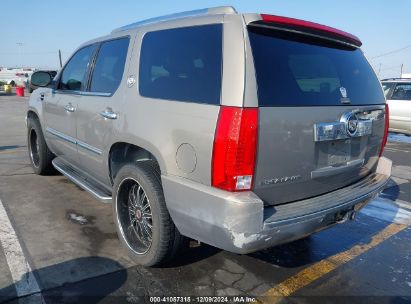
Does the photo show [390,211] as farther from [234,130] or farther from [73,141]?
[73,141]

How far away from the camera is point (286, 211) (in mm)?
2559

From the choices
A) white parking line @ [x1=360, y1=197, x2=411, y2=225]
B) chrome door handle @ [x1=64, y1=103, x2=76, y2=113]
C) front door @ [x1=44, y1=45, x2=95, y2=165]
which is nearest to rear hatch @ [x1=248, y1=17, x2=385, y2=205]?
white parking line @ [x1=360, y1=197, x2=411, y2=225]

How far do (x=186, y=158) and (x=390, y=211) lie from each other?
3.42m

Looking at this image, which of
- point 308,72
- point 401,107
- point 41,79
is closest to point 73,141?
point 41,79

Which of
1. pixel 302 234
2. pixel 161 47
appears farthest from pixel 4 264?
pixel 302 234

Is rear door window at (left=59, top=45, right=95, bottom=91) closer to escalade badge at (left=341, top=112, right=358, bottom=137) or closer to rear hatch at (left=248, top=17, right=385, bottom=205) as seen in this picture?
rear hatch at (left=248, top=17, right=385, bottom=205)

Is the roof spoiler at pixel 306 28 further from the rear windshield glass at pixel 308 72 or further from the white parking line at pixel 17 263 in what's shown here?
the white parking line at pixel 17 263

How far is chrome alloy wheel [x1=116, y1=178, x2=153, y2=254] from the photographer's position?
320cm

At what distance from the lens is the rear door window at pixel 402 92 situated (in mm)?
10305

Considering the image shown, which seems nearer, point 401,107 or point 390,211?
point 390,211

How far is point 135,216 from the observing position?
3.33 m

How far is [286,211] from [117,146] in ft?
5.42

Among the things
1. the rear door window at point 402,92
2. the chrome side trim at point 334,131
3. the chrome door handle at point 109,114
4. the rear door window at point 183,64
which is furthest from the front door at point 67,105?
the rear door window at point 402,92

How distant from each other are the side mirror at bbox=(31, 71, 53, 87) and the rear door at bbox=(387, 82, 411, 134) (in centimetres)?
897
